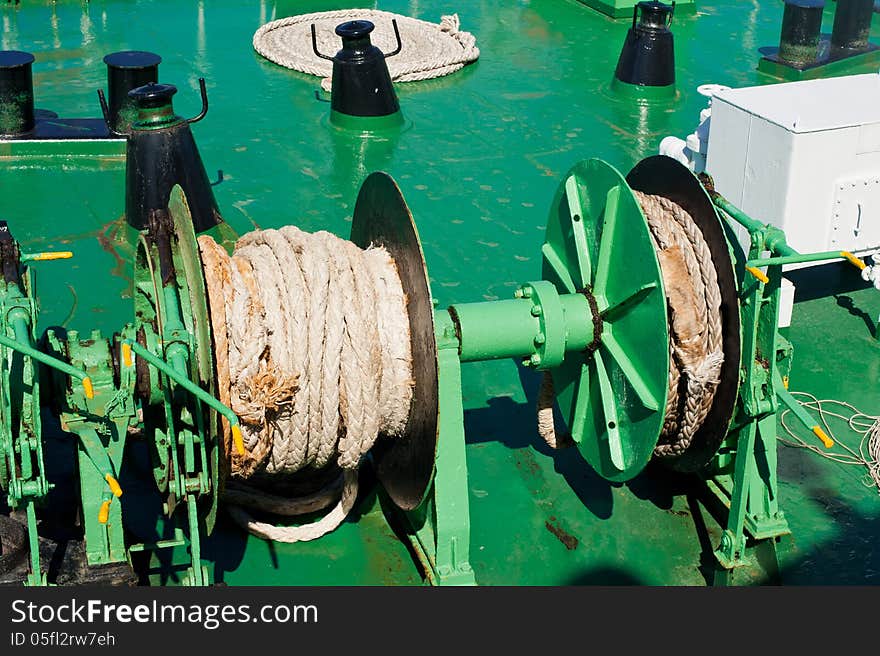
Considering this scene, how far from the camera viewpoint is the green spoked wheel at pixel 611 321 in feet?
12.4

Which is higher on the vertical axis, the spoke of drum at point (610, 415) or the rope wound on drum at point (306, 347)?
the rope wound on drum at point (306, 347)

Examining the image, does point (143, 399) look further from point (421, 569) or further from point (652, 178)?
point (652, 178)

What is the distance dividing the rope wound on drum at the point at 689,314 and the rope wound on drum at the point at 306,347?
88cm

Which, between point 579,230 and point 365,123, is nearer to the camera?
point 579,230

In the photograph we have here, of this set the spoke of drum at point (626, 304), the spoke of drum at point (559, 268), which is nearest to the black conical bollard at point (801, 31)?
the spoke of drum at point (559, 268)

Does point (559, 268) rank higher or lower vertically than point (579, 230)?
lower

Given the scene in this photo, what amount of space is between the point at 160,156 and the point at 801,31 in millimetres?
4972

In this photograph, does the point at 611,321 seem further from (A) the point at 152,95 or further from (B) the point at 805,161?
(A) the point at 152,95

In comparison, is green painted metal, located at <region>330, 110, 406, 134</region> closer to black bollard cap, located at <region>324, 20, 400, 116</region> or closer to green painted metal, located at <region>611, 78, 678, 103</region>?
black bollard cap, located at <region>324, 20, 400, 116</region>

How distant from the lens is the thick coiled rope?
12.6 feet

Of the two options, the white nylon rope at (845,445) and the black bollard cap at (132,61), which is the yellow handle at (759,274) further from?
the black bollard cap at (132,61)

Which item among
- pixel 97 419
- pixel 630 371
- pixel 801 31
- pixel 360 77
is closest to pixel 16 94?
pixel 360 77

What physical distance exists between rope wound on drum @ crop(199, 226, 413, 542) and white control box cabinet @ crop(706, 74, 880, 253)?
203 cm

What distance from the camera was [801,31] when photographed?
8523 mm
